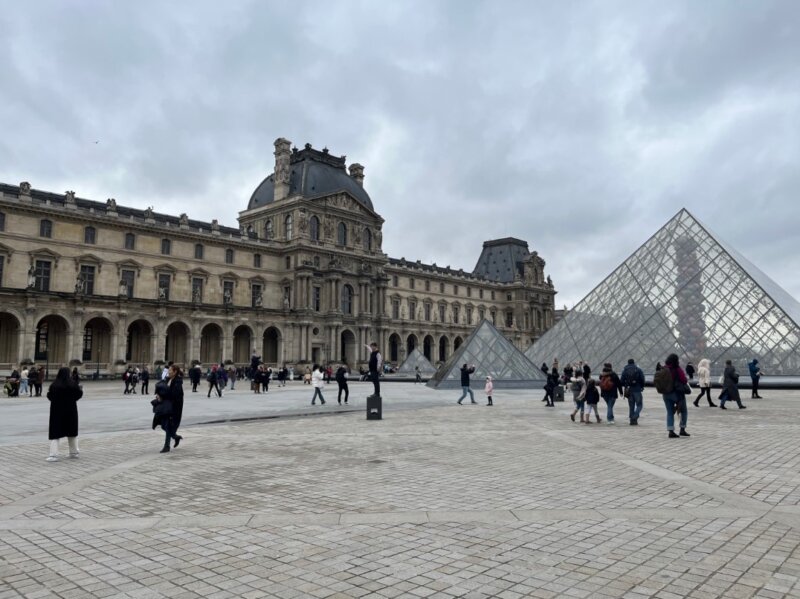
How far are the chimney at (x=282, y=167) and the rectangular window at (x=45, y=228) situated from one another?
2333 cm

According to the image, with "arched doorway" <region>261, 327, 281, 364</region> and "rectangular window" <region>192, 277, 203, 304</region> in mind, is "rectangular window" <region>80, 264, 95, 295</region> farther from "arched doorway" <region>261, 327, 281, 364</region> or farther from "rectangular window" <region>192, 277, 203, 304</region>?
"arched doorway" <region>261, 327, 281, 364</region>

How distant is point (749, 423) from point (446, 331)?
224 feet

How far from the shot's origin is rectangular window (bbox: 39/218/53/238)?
1742 inches

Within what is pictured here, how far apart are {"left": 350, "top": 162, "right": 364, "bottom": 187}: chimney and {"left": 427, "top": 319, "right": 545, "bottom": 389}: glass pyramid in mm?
45239

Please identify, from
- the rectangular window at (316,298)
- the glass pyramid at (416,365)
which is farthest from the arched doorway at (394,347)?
the glass pyramid at (416,365)

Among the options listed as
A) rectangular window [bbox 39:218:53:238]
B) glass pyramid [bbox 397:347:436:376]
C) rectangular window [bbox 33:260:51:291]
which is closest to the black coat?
rectangular window [bbox 33:260:51:291]

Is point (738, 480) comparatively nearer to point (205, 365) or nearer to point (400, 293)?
point (205, 365)

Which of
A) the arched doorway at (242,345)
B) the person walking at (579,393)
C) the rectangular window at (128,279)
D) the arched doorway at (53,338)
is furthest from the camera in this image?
the arched doorway at (242,345)

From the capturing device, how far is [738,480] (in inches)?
282

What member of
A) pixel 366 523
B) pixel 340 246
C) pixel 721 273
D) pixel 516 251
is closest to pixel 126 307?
pixel 340 246

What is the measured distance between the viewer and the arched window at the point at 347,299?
64.1 meters

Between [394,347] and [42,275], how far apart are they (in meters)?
43.2

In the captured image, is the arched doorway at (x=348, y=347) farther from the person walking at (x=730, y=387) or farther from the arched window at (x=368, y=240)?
the person walking at (x=730, y=387)

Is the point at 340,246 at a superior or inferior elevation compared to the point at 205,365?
superior
